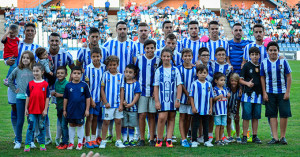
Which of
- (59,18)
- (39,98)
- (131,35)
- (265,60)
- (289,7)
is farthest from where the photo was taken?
(289,7)

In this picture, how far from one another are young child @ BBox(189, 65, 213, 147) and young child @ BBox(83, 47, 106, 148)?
164 cm

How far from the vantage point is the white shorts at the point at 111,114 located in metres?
7.31

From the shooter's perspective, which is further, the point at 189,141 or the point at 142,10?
the point at 142,10

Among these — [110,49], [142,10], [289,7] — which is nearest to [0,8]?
[142,10]

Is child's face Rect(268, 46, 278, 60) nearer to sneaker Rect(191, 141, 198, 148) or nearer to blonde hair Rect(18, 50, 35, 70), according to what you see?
sneaker Rect(191, 141, 198, 148)

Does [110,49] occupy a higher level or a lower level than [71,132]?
higher

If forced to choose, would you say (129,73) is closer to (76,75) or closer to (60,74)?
(76,75)

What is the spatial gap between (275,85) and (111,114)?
3021mm

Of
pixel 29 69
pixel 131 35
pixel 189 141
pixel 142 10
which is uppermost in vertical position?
pixel 142 10

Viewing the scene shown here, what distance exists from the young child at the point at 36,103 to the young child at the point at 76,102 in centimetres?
36

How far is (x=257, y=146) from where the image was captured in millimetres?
7332

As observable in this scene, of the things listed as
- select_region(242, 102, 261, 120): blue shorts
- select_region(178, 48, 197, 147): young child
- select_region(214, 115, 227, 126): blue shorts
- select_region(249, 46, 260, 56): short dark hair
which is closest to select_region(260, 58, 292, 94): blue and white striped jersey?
select_region(249, 46, 260, 56): short dark hair

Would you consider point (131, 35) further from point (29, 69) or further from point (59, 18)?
point (29, 69)

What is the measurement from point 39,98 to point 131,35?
103ft
